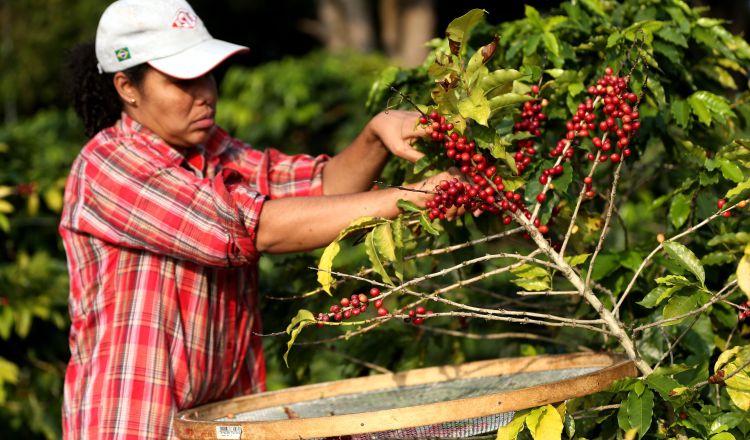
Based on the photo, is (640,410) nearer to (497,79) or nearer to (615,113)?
(615,113)

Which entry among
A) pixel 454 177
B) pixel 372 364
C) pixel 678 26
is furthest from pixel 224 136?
pixel 678 26

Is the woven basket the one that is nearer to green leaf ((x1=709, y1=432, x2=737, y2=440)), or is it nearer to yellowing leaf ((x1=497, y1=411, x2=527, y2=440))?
yellowing leaf ((x1=497, y1=411, x2=527, y2=440))

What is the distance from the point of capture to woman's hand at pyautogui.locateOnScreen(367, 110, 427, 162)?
2.49 metres

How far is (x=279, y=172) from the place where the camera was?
3049 millimetres

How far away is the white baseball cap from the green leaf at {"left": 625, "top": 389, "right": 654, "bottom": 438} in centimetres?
132

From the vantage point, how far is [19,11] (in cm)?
1505

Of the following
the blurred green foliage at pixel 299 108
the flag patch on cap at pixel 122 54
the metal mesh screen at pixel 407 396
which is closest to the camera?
the metal mesh screen at pixel 407 396

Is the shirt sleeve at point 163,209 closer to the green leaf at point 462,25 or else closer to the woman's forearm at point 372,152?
the woman's forearm at point 372,152

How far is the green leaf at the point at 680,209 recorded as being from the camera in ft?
8.50

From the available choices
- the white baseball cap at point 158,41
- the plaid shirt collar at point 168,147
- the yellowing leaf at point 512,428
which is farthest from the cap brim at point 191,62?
the yellowing leaf at point 512,428

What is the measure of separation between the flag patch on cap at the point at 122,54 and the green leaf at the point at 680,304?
1.48m

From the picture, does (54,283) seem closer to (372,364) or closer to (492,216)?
(372,364)

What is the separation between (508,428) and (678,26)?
1.27m

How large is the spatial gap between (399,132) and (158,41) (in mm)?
668
